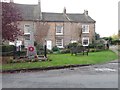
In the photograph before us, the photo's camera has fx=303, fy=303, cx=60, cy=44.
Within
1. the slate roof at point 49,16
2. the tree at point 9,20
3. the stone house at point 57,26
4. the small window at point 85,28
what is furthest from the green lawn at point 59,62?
the small window at point 85,28

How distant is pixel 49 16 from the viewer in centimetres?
5894

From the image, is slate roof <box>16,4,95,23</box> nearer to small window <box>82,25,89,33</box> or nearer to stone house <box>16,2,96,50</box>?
stone house <box>16,2,96,50</box>

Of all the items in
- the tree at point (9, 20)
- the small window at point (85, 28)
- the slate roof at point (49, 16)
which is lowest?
the tree at point (9, 20)

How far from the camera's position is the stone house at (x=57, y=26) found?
182 feet

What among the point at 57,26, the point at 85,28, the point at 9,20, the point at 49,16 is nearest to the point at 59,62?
the point at 9,20

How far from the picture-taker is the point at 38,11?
58.7 meters

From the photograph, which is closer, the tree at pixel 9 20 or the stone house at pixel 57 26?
the tree at pixel 9 20

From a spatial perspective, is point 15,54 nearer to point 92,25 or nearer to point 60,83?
point 60,83

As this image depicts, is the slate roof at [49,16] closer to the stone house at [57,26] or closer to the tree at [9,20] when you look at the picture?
the stone house at [57,26]

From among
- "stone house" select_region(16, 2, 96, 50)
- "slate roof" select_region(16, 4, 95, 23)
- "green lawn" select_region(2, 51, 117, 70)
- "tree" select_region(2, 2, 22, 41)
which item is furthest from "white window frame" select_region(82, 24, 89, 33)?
"tree" select_region(2, 2, 22, 41)

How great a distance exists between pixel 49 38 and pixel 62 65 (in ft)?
117

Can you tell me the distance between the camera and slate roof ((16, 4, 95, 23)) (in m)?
57.4

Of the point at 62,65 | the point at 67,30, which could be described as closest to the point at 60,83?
the point at 62,65

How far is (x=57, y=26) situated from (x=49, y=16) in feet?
8.81
